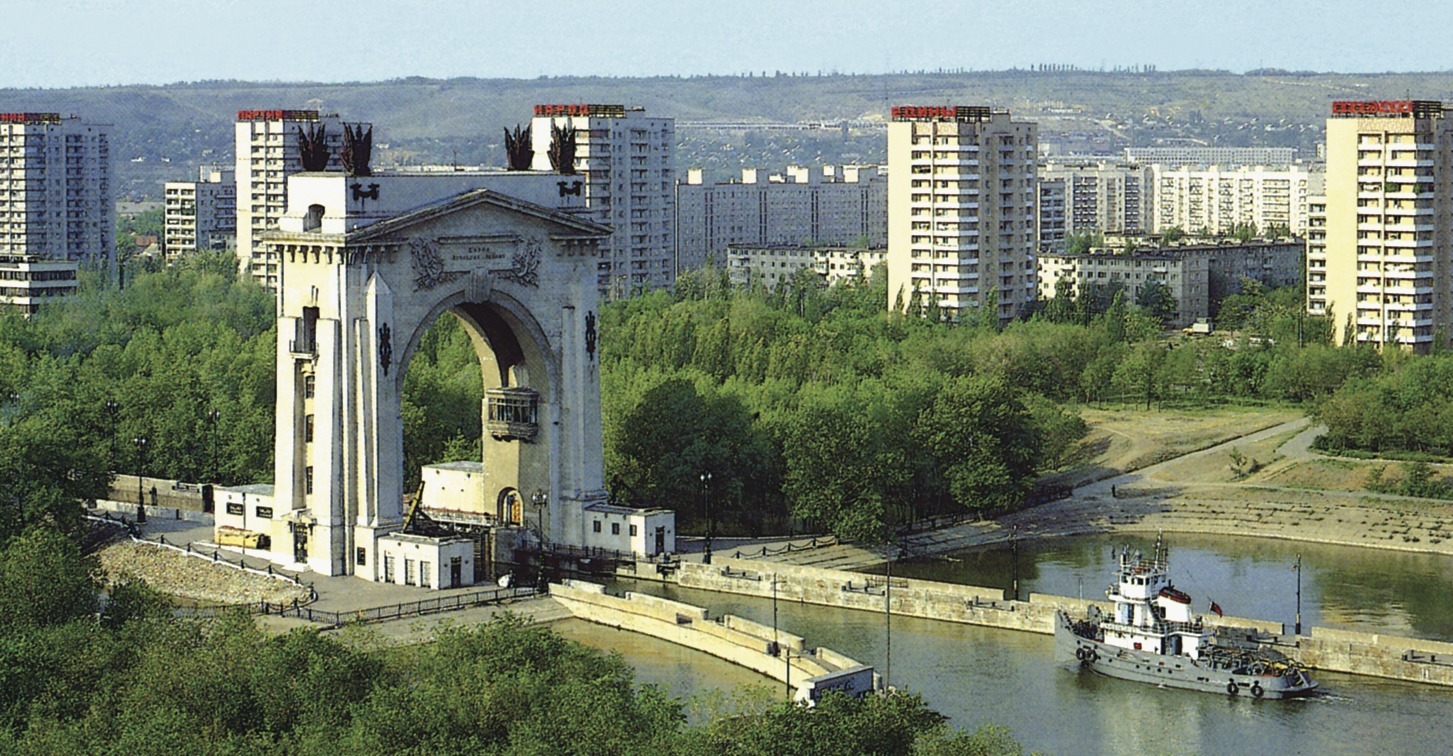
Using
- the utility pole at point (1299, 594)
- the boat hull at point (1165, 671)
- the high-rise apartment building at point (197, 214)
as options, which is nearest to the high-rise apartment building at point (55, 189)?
the high-rise apartment building at point (197, 214)

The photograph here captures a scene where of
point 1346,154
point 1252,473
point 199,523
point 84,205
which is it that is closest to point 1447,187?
point 1346,154

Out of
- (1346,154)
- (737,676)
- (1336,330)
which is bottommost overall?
(737,676)

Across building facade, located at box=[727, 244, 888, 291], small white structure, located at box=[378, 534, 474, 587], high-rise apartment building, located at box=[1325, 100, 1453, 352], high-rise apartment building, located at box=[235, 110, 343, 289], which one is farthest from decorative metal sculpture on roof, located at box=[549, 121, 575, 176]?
high-rise apartment building, located at box=[235, 110, 343, 289]

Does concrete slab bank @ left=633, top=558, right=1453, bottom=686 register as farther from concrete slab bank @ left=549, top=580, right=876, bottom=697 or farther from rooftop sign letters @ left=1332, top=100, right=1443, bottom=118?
rooftop sign letters @ left=1332, top=100, right=1443, bottom=118

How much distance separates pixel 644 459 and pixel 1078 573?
1378 cm

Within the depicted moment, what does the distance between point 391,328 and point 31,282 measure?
196ft

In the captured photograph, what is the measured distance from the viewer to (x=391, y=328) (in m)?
68.6

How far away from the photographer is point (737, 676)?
58.2m

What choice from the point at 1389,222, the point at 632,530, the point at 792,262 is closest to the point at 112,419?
the point at 632,530

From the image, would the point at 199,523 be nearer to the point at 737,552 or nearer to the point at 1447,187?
the point at 737,552

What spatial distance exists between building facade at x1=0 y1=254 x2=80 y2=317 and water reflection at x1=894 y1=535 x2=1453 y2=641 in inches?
2484

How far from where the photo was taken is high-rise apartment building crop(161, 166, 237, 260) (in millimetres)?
179000

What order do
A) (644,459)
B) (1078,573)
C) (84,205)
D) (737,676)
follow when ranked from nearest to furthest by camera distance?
(737,676) → (1078,573) → (644,459) → (84,205)

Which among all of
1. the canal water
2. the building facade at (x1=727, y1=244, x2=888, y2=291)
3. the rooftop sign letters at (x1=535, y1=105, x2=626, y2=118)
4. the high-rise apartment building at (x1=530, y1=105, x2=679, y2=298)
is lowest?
the canal water
